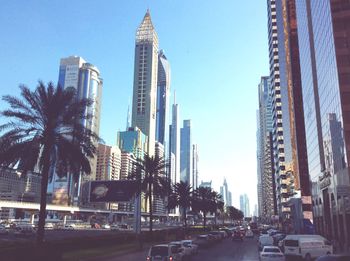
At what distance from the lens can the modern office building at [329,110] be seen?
5619 cm

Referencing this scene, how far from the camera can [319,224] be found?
8019cm

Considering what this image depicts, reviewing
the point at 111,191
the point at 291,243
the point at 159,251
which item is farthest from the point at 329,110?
the point at 159,251

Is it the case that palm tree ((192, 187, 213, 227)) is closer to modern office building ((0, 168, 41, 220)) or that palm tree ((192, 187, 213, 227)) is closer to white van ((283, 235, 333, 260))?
white van ((283, 235, 333, 260))

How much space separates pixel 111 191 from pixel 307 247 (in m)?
49.4

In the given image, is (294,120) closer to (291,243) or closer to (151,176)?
(151,176)

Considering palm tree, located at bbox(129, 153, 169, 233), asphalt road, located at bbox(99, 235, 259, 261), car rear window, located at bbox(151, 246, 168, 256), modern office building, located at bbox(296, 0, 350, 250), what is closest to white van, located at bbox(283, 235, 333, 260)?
asphalt road, located at bbox(99, 235, 259, 261)

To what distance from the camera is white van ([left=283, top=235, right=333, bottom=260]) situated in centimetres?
3303

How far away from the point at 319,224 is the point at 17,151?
66.0 m

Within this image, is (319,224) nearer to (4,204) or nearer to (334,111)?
(334,111)

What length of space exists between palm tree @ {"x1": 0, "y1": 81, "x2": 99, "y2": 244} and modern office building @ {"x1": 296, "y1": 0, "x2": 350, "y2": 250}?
35.8 m

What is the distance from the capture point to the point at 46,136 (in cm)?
3066

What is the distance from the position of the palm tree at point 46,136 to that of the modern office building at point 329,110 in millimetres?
35806

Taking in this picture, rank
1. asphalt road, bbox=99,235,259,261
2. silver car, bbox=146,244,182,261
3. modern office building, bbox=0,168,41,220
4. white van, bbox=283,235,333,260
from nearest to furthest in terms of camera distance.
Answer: silver car, bbox=146,244,182,261, white van, bbox=283,235,333,260, asphalt road, bbox=99,235,259,261, modern office building, bbox=0,168,41,220

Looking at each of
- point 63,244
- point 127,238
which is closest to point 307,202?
point 127,238
